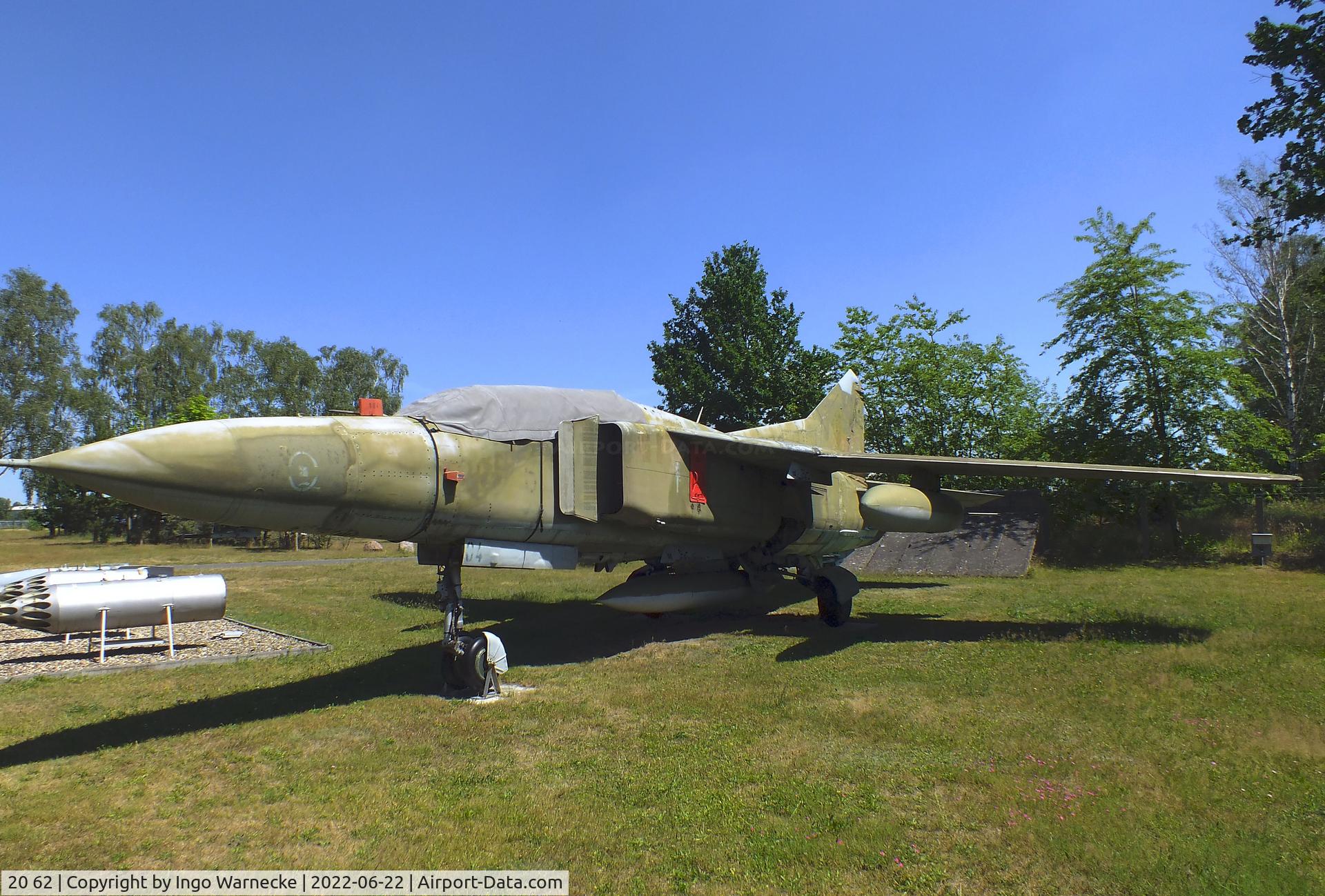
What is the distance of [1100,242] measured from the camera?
26766 millimetres

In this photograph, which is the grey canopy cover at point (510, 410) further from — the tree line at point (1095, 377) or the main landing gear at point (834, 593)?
the tree line at point (1095, 377)

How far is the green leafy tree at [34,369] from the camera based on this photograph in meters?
46.8

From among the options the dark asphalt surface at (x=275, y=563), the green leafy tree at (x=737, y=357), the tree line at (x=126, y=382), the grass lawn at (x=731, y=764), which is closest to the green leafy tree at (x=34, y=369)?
the tree line at (x=126, y=382)

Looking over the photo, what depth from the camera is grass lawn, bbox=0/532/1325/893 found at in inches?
169

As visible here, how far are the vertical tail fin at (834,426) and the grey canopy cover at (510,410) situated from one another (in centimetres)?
500

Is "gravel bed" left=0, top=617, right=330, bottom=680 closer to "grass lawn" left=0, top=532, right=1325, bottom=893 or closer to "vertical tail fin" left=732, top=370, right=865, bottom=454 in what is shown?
"grass lawn" left=0, top=532, right=1325, bottom=893

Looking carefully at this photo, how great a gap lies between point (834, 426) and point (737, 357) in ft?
69.2

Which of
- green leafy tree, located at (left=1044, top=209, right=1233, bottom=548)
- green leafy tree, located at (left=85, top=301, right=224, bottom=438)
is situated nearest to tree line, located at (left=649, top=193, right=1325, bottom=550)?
green leafy tree, located at (left=1044, top=209, right=1233, bottom=548)

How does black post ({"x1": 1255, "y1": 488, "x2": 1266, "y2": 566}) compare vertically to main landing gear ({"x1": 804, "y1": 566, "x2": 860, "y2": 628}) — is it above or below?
above

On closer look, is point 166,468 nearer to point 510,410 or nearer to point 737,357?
point 510,410

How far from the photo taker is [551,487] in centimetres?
854

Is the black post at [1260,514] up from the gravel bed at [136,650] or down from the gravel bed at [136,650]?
up

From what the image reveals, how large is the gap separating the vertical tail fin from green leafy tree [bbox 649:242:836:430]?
62.6ft

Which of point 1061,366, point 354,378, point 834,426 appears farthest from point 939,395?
point 354,378
